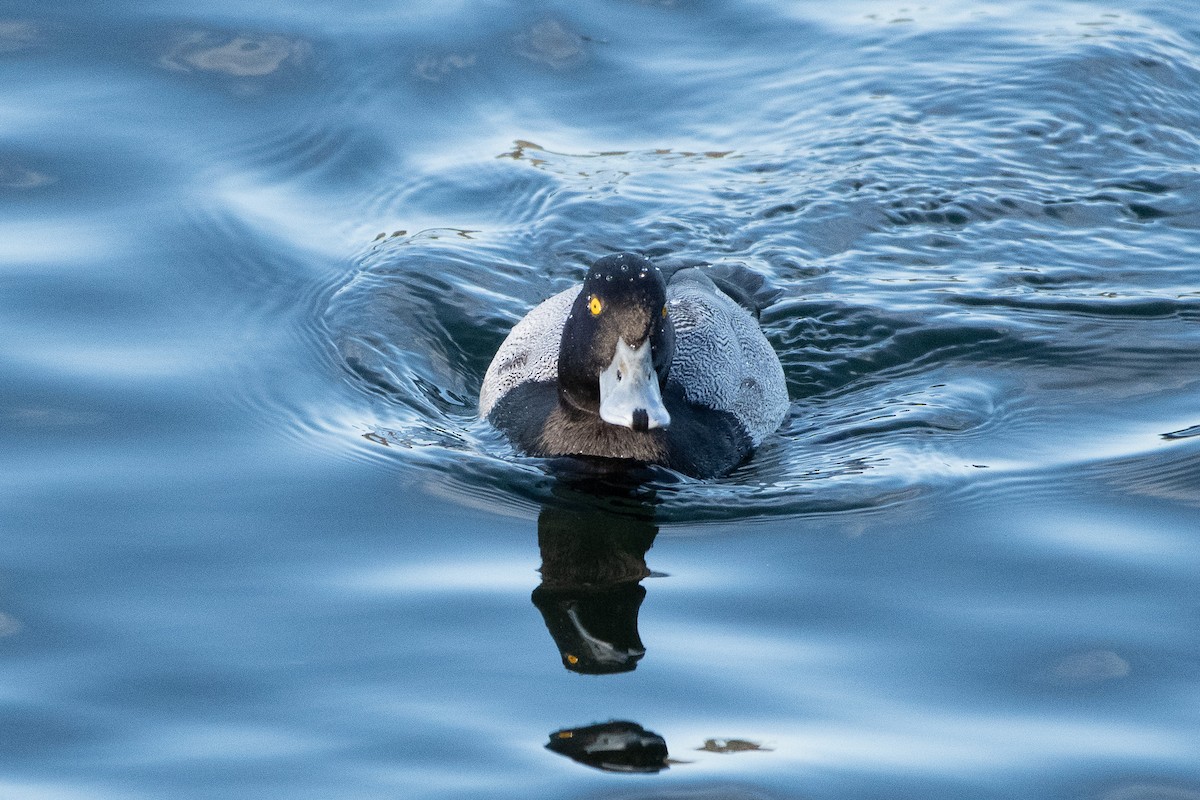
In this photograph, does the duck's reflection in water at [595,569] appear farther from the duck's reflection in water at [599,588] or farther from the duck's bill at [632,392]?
the duck's bill at [632,392]

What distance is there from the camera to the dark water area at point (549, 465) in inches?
243

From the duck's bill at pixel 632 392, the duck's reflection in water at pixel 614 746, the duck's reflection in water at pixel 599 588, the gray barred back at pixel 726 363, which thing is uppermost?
the gray barred back at pixel 726 363

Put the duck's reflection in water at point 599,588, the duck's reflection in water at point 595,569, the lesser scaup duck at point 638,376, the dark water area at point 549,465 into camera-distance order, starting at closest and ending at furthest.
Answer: the duck's reflection in water at point 599,588 < the dark water area at point 549,465 < the duck's reflection in water at point 595,569 < the lesser scaup duck at point 638,376

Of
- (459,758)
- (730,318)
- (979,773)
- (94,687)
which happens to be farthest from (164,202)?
(979,773)

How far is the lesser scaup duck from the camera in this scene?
804 centimetres

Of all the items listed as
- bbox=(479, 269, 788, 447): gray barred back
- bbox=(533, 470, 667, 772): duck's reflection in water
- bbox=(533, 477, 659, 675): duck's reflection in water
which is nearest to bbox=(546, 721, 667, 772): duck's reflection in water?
bbox=(533, 470, 667, 772): duck's reflection in water

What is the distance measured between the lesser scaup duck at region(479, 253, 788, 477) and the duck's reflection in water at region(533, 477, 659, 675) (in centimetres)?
32

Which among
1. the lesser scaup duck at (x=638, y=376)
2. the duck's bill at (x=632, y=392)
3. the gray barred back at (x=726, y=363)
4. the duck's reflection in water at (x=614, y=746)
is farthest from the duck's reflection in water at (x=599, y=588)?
the gray barred back at (x=726, y=363)

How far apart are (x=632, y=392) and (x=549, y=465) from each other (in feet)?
2.70

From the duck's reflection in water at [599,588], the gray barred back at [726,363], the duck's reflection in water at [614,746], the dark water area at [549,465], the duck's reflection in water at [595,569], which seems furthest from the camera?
the gray barred back at [726,363]

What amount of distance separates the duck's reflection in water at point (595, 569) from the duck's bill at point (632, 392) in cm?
48

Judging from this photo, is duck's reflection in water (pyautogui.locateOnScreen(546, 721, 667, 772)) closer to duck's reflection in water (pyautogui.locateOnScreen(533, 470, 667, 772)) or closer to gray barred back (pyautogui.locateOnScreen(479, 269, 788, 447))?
duck's reflection in water (pyautogui.locateOnScreen(533, 470, 667, 772))

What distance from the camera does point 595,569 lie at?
7.57m

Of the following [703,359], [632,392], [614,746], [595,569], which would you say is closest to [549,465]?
[632,392]
